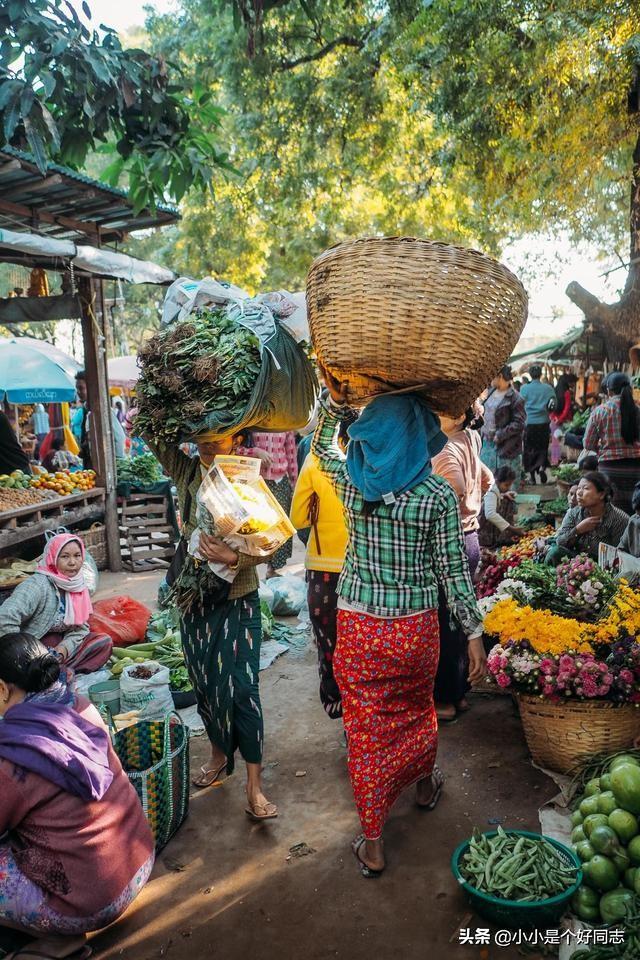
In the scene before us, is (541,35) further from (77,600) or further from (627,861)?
(627,861)

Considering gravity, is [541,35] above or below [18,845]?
above

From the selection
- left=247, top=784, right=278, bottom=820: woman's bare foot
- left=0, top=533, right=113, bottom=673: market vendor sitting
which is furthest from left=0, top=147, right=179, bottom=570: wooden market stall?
left=247, top=784, right=278, bottom=820: woman's bare foot

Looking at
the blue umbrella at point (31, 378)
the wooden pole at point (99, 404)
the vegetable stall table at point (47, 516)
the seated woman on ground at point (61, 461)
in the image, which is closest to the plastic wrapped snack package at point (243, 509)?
the vegetable stall table at point (47, 516)

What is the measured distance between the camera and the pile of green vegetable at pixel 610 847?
8.46 feet

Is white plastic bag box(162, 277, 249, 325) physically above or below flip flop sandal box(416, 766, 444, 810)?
above

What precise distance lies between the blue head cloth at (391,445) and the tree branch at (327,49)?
10.8m

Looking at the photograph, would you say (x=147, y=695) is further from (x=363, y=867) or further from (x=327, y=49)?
(x=327, y=49)

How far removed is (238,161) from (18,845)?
46.5 feet

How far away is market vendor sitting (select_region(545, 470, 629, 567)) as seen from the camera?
5.05 m

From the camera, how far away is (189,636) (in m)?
3.48


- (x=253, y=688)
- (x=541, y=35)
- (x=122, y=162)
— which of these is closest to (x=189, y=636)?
(x=253, y=688)

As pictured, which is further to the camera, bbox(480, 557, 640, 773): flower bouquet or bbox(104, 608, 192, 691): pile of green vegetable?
bbox(104, 608, 192, 691): pile of green vegetable

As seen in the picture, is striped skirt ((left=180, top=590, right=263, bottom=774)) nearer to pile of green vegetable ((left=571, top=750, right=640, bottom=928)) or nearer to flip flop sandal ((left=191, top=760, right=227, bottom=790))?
flip flop sandal ((left=191, top=760, right=227, bottom=790))

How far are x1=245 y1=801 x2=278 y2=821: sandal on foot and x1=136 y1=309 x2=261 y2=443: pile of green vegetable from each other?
1.78 meters
